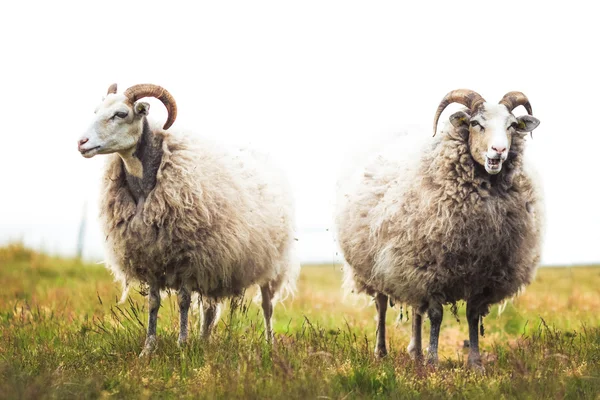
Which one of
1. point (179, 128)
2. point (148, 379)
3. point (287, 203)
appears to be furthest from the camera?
point (287, 203)

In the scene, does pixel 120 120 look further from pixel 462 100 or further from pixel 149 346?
pixel 462 100

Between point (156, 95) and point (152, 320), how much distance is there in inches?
100

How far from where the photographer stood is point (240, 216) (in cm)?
874

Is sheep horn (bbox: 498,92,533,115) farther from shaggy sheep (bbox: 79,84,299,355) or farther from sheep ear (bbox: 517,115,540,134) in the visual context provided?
shaggy sheep (bbox: 79,84,299,355)

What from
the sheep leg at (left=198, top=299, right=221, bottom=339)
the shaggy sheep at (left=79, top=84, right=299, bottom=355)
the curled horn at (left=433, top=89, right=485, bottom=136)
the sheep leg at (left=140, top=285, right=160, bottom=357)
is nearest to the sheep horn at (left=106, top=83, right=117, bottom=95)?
the shaggy sheep at (left=79, top=84, right=299, bottom=355)

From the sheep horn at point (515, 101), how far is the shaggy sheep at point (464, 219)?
0.01m

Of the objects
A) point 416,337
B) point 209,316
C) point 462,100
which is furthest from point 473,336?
point 209,316

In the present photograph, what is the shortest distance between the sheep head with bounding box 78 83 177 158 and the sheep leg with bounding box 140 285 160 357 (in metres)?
1.67

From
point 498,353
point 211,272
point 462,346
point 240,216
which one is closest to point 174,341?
point 211,272

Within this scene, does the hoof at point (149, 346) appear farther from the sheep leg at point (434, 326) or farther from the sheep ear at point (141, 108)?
the sheep leg at point (434, 326)

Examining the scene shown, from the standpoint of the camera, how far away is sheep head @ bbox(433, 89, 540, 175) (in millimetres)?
7625

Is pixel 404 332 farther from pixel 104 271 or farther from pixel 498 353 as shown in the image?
pixel 104 271

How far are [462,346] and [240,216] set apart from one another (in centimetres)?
402

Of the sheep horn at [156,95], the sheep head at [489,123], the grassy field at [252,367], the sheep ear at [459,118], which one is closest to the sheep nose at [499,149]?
the sheep head at [489,123]
